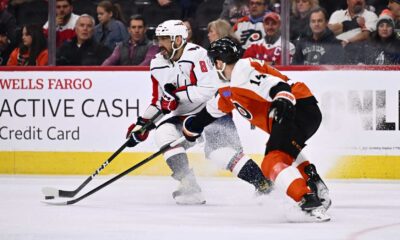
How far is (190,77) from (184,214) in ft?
3.40

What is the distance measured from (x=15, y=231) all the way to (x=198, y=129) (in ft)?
4.55

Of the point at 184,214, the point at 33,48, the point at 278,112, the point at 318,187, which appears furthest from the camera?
the point at 33,48

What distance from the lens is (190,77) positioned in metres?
6.29

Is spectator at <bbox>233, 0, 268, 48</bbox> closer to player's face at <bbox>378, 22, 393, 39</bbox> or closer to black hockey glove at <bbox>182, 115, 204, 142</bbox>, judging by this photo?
player's face at <bbox>378, 22, 393, 39</bbox>

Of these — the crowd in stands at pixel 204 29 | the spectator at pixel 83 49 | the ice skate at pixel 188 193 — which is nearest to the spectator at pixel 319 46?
the crowd in stands at pixel 204 29

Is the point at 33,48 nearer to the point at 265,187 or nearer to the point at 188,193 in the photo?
the point at 188,193

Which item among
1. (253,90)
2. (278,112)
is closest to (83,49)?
(253,90)

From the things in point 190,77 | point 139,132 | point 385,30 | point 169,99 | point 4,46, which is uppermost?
point 385,30

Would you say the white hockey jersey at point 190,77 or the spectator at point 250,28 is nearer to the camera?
the white hockey jersey at point 190,77

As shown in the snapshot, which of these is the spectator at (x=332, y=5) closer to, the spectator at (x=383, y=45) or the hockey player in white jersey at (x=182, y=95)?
the spectator at (x=383, y=45)

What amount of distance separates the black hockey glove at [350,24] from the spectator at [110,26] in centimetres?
173

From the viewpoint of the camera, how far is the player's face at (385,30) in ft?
24.9

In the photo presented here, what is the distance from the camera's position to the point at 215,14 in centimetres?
784

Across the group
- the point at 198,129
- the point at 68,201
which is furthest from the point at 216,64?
the point at 68,201
